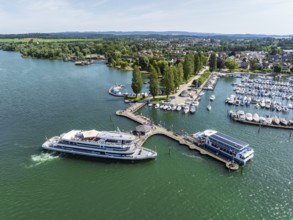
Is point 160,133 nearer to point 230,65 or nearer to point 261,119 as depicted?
point 261,119

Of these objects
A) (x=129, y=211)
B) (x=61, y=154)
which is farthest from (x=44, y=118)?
(x=129, y=211)

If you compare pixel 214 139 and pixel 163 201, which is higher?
pixel 214 139

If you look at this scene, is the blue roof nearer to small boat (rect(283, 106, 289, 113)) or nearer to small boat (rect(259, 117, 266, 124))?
small boat (rect(259, 117, 266, 124))

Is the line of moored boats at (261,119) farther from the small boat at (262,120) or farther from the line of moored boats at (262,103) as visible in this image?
the line of moored boats at (262,103)

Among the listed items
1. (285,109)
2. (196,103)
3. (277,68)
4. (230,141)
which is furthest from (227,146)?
(277,68)

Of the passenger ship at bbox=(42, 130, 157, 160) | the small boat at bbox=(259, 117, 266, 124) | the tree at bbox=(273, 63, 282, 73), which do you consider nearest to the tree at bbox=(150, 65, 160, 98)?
the passenger ship at bbox=(42, 130, 157, 160)

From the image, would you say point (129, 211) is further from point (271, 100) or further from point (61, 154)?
point (271, 100)
